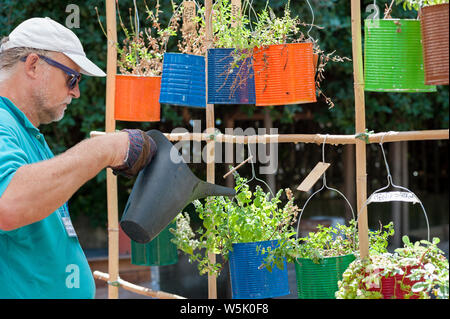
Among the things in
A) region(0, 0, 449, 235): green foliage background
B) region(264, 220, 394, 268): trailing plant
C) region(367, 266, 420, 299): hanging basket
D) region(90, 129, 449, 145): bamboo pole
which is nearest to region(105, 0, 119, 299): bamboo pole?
region(90, 129, 449, 145): bamboo pole

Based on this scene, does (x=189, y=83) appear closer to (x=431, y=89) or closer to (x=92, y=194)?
(x=431, y=89)

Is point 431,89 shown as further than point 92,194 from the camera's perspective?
No

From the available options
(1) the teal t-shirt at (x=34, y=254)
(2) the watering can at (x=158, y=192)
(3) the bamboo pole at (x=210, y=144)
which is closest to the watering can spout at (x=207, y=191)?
(2) the watering can at (x=158, y=192)

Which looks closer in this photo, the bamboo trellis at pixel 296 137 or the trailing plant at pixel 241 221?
the bamboo trellis at pixel 296 137

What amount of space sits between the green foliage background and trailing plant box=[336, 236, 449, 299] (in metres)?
2.27

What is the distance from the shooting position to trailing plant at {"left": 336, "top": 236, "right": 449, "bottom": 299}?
1.44 metres

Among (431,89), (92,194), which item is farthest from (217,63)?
(92,194)

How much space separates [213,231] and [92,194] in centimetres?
388

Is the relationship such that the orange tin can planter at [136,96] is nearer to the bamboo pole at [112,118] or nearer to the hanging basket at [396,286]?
the bamboo pole at [112,118]

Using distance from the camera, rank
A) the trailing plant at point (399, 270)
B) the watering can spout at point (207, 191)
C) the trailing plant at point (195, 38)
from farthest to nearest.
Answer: the trailing plant at point (195, 38)
the trailing plant at point (399, 270)
the watering can spout at point (207, 191)

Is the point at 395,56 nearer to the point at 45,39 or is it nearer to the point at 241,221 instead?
the point at 241,221

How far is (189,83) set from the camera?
2039 mm

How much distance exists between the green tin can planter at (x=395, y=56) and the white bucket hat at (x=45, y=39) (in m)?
0.86

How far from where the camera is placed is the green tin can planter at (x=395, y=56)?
5.35ft
